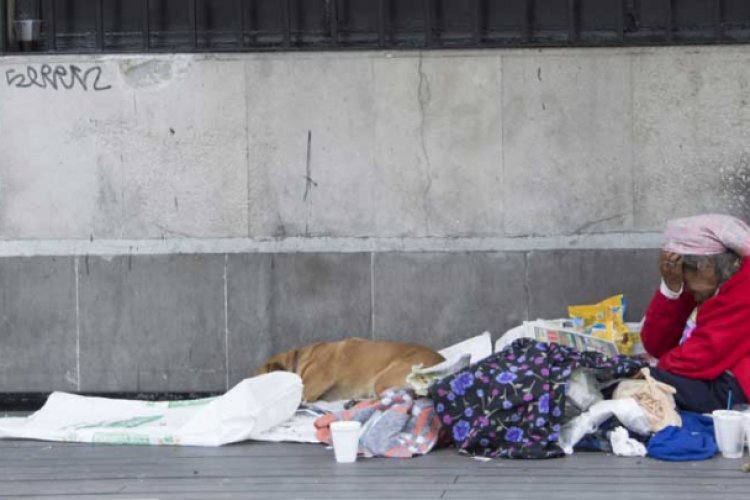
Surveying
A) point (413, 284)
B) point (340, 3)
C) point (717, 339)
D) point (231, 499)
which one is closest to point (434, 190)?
point (413, 284)

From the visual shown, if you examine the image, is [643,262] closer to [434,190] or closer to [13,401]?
[434,190]

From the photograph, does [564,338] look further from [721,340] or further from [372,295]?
[372,295]

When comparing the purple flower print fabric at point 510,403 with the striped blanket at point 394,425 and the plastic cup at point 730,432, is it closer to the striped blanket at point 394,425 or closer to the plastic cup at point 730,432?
the striped blanket at point 394,425

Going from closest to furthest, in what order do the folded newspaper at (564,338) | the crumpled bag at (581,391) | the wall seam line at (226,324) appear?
the crumpled bag at (581,391) → the folded newspaper at (564,338) → the wall seam line at (226,324)

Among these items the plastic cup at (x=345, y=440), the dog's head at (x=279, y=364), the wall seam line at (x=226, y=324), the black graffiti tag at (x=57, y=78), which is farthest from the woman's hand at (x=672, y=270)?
the black graffiti tag at (x=57, y=78)

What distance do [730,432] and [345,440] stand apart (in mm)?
1733

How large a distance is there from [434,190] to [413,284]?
0.53 m

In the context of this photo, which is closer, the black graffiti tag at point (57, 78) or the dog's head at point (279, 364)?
the dog's head at point (279, 364)

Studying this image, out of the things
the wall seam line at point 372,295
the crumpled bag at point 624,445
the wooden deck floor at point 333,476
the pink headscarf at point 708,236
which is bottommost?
the wooden deck floor at point 333,476

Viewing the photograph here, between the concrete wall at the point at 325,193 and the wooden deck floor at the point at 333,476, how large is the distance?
1.24m

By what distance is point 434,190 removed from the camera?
864cm

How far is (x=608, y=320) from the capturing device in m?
8.38

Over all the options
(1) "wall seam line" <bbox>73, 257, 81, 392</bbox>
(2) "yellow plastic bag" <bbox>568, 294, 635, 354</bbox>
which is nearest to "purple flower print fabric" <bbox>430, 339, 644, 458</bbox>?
(2) "yellow plastic bag" <bbox>568, 294, 635, 354</bbox>

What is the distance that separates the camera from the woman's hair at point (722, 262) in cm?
745
